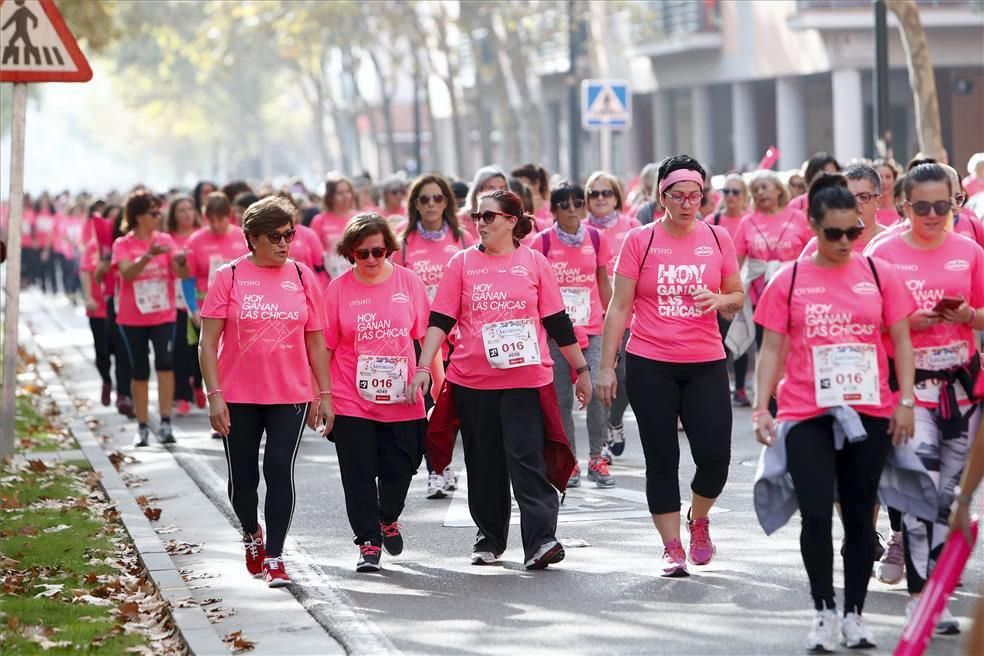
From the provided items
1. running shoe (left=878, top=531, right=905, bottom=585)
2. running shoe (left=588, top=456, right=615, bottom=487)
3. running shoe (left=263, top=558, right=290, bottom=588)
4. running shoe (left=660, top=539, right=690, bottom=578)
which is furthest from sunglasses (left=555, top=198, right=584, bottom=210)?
running shoe (left=878, top=531, right=905, bottom=585)

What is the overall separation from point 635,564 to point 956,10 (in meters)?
31.3

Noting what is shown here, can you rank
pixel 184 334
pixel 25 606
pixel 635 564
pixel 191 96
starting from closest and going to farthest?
pixel 25 606 < pixel 635 564 < pixel 184 334 < pixel 191 96

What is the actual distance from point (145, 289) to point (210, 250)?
0.68m

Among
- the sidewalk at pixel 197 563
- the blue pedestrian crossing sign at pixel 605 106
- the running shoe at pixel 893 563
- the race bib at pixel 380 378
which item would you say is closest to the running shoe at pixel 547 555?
the race bib at pixel 380 378

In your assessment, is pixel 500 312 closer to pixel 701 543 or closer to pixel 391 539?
pixel 391 539

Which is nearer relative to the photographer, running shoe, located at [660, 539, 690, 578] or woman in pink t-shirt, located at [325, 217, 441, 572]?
running shoe, located at [660, 539, 690, 578]

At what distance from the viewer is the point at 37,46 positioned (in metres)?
12.3

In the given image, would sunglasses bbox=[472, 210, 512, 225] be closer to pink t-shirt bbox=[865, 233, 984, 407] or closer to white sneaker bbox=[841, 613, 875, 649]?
pink t-shirt bbox=[865, 233, 984, 407]

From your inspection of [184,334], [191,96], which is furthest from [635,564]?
[191,96]

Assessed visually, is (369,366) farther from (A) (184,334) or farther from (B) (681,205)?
(A) (184,334)

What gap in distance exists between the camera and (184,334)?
16516mm

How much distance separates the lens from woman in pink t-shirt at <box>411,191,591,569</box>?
8.94m

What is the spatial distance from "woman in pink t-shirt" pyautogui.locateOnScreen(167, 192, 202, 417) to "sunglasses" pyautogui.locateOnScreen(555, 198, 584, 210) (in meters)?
4.12

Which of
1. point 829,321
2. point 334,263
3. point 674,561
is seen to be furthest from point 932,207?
point 334,263
